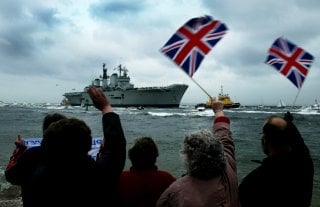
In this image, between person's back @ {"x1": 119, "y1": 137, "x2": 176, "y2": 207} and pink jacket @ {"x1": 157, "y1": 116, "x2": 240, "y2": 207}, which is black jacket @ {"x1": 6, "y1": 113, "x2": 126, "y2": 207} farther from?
person's back @ {"x1": 119, "y1": 137, "x2": 176, "y2": 207}

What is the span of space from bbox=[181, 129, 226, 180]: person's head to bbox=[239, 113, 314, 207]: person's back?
278 millimetres

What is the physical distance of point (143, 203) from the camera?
295 cm

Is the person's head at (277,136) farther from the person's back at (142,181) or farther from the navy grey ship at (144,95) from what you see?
the navy grey ship at (144,95)

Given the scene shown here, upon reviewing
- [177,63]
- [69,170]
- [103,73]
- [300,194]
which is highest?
[103,73]

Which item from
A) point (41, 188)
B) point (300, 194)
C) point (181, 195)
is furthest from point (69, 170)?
point (300, 194)

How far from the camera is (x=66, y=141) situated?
2070 mm

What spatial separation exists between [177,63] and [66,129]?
1925 mm

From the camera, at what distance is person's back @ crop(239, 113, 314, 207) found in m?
2.40

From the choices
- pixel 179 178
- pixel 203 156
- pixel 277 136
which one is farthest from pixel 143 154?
pixel 277 136

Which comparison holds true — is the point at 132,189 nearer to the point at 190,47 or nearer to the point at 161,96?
the point at 190,47

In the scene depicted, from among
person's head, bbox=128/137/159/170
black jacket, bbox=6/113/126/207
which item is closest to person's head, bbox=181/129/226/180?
black jacket, bbox=6/113/126/207

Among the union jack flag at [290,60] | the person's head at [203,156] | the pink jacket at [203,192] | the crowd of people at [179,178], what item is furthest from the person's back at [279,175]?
the union jack flag at [290,60]

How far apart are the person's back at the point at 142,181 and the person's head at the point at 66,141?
0.85 m

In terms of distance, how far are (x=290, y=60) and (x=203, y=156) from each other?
2461 mm
